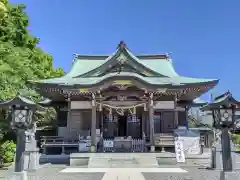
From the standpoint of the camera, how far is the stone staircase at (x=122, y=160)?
13227 millimetres

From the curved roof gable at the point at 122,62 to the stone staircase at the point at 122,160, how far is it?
6.45m

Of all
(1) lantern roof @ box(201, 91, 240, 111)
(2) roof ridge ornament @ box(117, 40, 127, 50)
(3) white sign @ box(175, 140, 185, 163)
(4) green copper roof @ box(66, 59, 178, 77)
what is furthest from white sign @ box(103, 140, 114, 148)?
(1) lantern roof @ box(201, 91, 240, 111)

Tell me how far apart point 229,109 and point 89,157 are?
8.49 meters

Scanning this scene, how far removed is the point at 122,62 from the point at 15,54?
6.98 metres

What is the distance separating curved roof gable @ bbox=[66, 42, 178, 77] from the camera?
59.4 ft

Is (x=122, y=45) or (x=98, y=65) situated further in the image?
(x=98, y=65)

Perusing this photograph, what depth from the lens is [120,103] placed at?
657 inches

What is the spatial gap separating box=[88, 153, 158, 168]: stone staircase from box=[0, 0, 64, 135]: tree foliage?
17.5ft

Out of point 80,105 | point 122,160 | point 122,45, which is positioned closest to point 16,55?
point 80,105

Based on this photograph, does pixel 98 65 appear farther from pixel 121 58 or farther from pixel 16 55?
pixel 16 55

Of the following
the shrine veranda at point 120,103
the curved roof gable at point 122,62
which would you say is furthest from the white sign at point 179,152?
the curved roof gable at point 122,62

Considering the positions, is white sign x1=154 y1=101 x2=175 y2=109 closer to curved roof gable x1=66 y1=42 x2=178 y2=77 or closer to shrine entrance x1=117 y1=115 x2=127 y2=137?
curved roof gable x1=66 y1=42 x2=178 y2=77

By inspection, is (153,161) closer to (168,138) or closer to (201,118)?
(168,138)

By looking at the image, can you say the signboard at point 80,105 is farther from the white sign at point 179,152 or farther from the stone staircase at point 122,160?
the white sign at point 179,152
